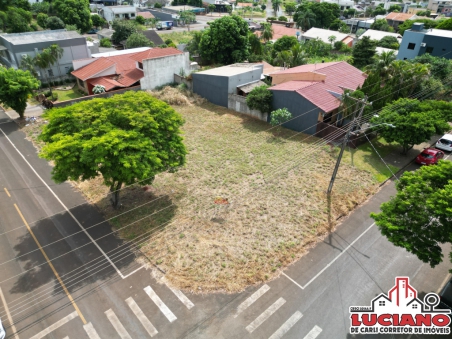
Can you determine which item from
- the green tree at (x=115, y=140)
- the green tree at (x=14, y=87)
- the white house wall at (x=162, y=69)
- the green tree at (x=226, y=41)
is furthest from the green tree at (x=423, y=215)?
the green tree at (x=226, y=41)

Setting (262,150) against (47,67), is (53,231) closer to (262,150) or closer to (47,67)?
(262,150)

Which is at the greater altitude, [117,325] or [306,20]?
[306,20]

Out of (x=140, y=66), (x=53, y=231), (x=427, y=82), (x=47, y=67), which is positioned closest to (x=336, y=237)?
(x=53, y=231)

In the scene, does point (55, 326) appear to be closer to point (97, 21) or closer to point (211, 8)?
point (97, 21)

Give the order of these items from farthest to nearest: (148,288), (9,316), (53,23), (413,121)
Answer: (53,23)
(413,121)
(148,288)
(9,316)

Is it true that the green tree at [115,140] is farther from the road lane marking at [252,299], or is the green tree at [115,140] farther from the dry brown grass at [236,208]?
the road lane marking at [252,299]

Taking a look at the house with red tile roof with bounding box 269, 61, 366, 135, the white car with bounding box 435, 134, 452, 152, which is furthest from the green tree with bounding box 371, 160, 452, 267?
the white car with bounding box 435, 134, 452, 152

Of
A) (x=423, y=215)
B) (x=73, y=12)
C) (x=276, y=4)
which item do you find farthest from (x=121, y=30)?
(x=276, y=4)

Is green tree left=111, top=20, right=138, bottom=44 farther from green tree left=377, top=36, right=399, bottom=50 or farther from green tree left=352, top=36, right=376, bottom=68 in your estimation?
green tree left=377, top=36, right=399, bottom=50
